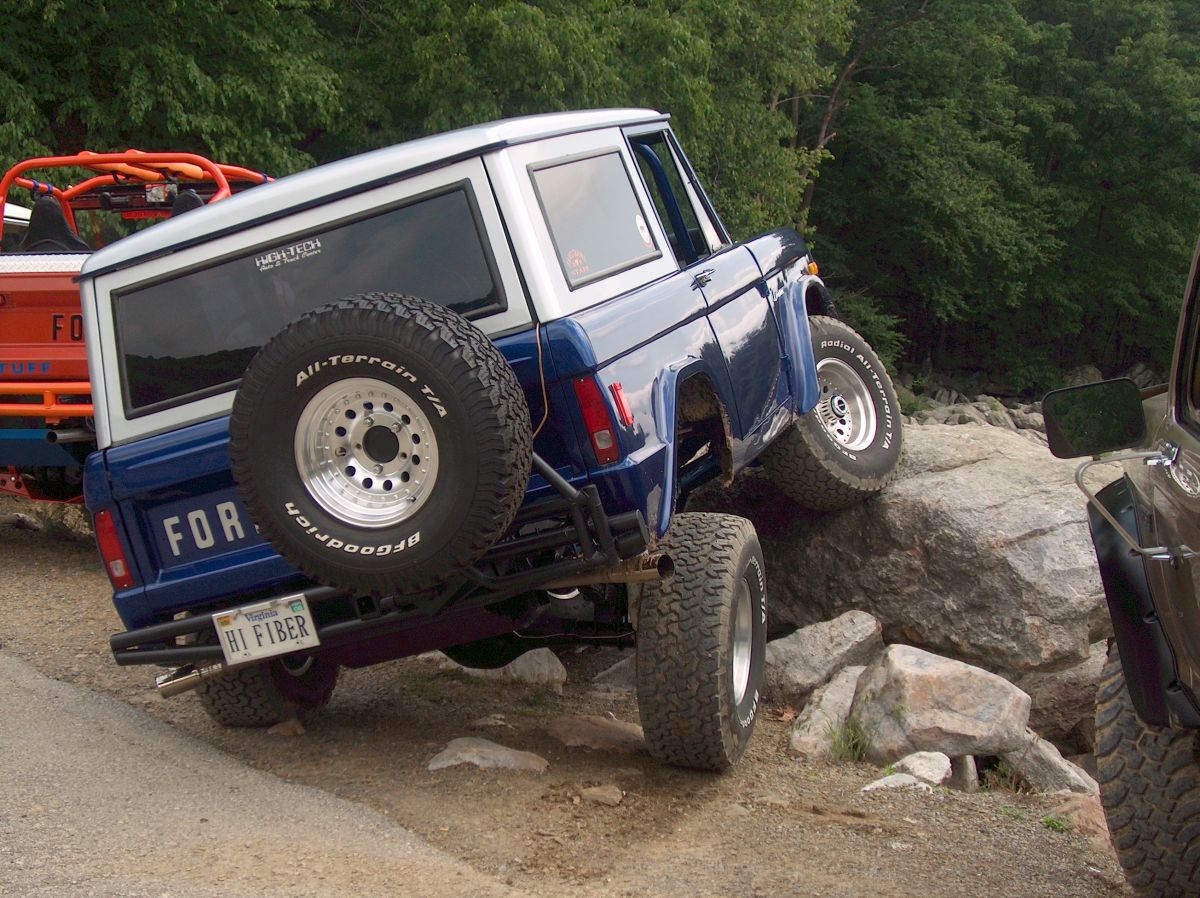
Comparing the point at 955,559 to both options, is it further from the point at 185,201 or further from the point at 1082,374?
the point at 1082,374

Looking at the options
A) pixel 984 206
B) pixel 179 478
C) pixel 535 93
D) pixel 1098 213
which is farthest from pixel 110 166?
pixel 1098 213

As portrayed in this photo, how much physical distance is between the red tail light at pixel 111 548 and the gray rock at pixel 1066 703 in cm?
468

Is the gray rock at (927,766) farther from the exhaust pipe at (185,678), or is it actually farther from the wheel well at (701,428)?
the exhaust pipe at (185,678)

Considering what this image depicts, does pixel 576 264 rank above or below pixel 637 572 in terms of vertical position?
above

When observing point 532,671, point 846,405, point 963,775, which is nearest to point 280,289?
point 532,671

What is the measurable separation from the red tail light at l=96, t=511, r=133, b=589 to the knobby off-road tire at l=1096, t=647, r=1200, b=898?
11.2ft

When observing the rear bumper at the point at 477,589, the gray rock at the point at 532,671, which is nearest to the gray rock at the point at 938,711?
the gray rock at the point at 532,671

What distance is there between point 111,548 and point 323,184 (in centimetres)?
155

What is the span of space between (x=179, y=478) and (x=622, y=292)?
1.74 meters

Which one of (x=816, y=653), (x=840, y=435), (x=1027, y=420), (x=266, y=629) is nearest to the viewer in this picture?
(x=266, y=629)

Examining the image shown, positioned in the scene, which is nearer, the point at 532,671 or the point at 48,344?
the point at 532,671

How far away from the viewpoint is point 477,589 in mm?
Result: 4664

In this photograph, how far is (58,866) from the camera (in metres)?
4.04

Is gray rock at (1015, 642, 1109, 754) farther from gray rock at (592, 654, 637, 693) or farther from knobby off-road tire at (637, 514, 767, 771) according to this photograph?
knobby off-road tire at (637, 514, 767, 771)
